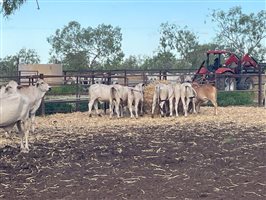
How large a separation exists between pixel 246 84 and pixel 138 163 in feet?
62.3

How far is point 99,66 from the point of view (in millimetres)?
56438

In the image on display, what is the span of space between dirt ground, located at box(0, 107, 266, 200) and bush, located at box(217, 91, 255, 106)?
26.2 feet

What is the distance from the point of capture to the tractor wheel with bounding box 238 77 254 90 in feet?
84.5

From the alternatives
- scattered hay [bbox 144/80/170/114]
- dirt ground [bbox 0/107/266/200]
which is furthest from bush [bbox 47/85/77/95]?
dirt ground [bbox 0/107/266/200]

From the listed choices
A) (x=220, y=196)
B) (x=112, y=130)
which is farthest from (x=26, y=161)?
(x=112, y=130)

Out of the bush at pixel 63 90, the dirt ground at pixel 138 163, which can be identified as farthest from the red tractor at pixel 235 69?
the dirt ground at pixel 138 163

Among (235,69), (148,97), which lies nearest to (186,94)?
(148,97)

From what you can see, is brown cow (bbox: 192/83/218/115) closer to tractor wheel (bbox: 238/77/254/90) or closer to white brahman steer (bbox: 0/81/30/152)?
white brahman steer (bbox: 0/81/30/152)

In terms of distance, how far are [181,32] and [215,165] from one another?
53745 millimetres

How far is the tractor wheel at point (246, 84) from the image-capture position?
84.5 ft

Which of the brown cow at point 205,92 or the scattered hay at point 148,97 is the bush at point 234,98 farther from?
the scattered hay at point 148,97

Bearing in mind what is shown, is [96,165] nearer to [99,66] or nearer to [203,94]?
[203,94]

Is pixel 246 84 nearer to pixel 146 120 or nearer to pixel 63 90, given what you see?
pixel 63 90

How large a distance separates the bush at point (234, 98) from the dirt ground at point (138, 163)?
7.98 metres
